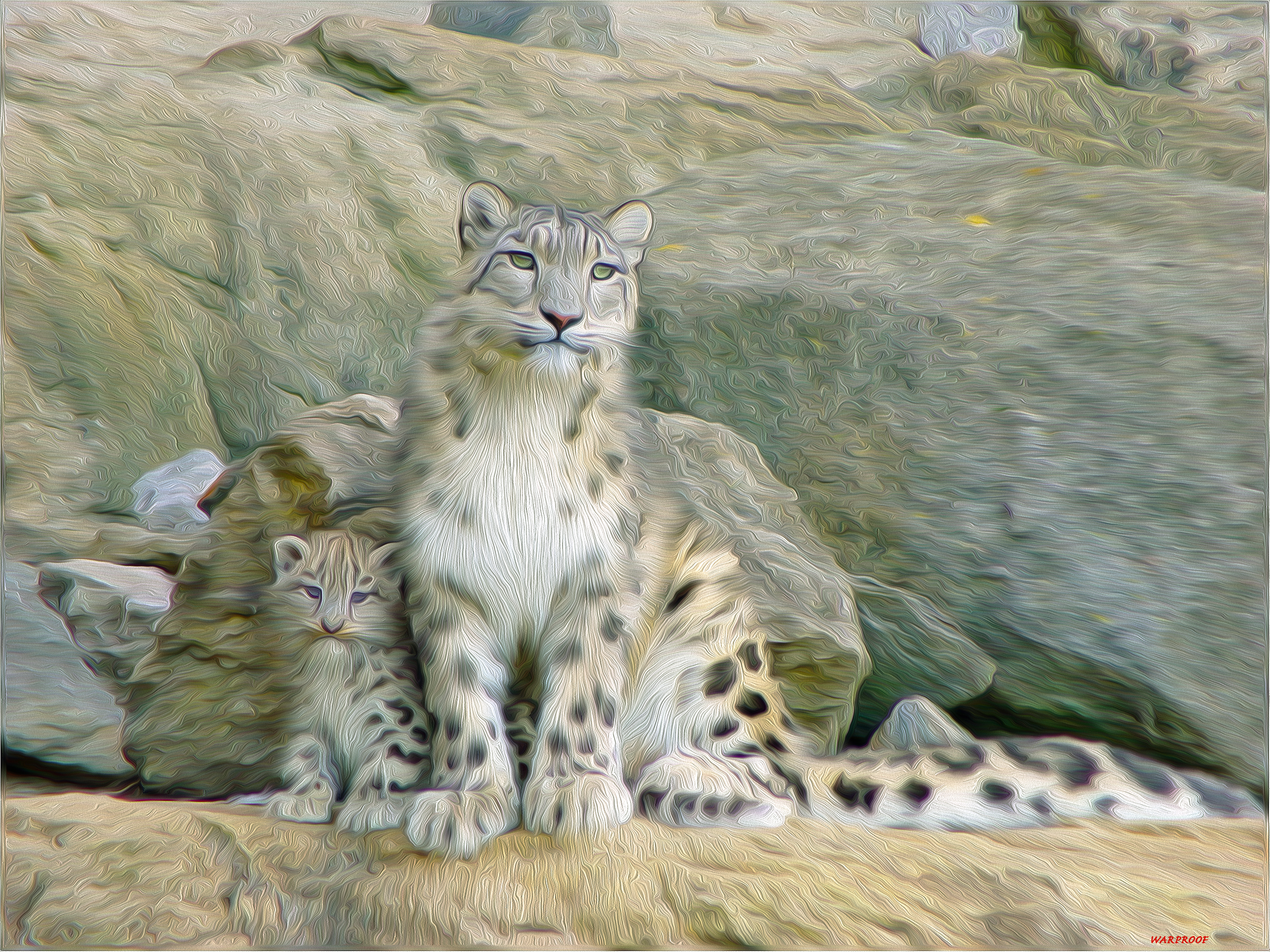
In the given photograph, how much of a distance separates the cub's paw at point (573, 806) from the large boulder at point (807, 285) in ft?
6.02

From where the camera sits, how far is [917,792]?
14.2 feet

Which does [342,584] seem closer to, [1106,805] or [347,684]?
[347,684]

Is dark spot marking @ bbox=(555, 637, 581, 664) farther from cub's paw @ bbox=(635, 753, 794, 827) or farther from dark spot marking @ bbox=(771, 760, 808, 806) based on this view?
dark spot marking @ bbox=(771, 760, 808, 806)

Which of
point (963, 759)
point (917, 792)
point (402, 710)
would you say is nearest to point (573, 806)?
point (402, 710)

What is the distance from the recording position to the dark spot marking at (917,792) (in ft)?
14.1

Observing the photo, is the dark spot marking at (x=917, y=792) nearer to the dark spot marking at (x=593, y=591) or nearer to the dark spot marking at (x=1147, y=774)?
the dark spot marking at (x=1147, y=774)

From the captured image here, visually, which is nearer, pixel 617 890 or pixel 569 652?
pixel 617 890

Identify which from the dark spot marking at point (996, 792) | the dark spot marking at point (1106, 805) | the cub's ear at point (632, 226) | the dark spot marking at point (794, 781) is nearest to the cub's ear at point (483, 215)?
the cub's ear at point (632, 226)

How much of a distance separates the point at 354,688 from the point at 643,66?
415 cm

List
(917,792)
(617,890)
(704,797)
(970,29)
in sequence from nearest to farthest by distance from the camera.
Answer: (617,890) → (704,797) → (917,792) → (970,29)

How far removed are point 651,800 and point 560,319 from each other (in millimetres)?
1816

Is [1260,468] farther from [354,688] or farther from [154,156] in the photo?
[154,156]

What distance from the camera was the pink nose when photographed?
389cm

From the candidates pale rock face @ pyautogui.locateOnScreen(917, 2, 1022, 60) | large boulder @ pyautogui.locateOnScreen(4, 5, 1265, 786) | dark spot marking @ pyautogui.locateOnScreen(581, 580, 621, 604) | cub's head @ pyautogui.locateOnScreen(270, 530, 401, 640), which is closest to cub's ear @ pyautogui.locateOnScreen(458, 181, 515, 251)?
cub's head @ pyautogui.locateOnScreen(270, 530, 401, 640)
